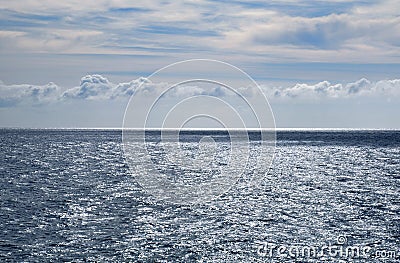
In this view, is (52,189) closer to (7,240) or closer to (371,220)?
(7,240)

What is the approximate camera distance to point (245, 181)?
299ft

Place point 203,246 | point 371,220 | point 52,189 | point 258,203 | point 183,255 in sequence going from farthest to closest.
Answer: point 52,189
point 258,203
point 371,220
point 203,246
point 183,255

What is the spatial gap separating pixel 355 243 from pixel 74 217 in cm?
2706

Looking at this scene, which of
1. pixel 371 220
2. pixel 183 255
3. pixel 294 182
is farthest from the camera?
pixel 294 182

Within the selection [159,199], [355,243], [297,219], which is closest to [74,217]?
[159,199]
